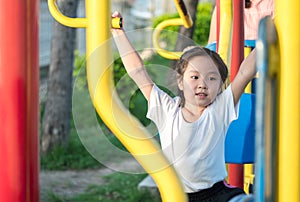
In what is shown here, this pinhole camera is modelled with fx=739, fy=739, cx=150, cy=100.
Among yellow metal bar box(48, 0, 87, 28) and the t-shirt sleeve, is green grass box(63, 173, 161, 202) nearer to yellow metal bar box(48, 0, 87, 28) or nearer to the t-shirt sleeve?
the t-shirt sleeve

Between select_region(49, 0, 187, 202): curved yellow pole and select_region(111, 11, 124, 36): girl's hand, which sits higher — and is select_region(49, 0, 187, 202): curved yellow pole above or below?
below

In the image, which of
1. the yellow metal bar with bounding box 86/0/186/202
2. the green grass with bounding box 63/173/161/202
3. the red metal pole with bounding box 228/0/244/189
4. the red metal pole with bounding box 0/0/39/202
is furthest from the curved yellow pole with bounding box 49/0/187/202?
the green grass with bounding box 63/173/161/202

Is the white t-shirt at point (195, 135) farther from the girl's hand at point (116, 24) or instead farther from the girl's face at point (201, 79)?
the girl's hand at point (116, 24)

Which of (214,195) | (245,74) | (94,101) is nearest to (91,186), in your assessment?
(214,195)

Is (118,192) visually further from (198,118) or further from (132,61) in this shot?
(132,61)

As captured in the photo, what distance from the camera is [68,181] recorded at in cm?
574

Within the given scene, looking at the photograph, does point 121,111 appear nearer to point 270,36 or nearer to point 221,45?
point 270,36

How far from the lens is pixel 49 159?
20.9 feet
